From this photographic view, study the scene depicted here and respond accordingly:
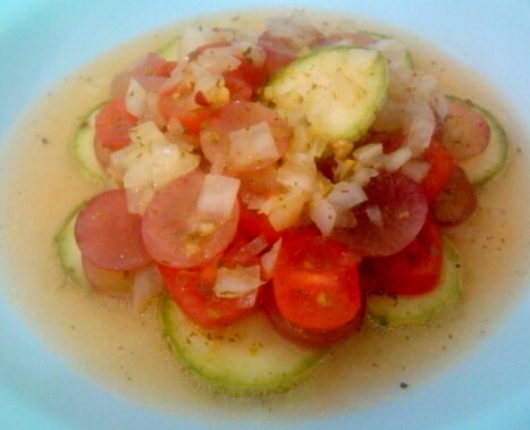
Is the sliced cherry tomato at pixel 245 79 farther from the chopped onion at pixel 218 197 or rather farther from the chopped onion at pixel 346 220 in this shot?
the chopped onion at pixel 346 220

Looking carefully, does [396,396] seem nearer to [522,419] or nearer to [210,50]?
[522,419]

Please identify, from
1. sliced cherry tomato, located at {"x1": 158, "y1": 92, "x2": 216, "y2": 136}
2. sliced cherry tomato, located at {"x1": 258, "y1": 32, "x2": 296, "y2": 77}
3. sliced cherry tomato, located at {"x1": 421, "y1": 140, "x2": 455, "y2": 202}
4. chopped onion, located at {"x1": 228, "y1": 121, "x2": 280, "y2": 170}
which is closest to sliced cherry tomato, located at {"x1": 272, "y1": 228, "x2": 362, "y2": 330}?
chopped onion, located at {"x1": 228, "y1": 121, "x2": 280, "y2": 170}

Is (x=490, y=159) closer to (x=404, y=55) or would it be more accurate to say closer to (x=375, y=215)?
(x=404, y=55)

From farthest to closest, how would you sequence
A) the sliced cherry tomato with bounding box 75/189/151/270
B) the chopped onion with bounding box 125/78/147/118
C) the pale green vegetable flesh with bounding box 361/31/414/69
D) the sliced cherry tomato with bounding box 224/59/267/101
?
1. the pale green vegetable flesh with bounding box 361/31/414/69
2. the chopped onion with bounding box 125/78/147/118
3. the sliced cherry tomato with bounding box 224/59/267/101
4. the sliced cherry tomato with bounding box 75/189/151/270

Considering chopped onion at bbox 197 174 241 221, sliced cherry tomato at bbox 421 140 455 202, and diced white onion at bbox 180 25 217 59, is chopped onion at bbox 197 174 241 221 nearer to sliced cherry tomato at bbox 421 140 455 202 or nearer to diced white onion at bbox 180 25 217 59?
sliced cherry tomato at bbox 421 140 455 202

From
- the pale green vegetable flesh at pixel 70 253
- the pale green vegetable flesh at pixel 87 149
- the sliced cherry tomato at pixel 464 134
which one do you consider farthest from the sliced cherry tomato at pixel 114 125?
the sliced cherry tomato at pixel 464 134

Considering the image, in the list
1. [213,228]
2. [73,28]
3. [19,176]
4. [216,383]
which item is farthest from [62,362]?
[73,28]

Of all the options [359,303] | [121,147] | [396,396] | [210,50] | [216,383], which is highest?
[210,50]
